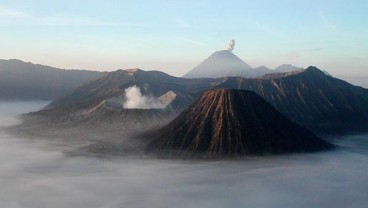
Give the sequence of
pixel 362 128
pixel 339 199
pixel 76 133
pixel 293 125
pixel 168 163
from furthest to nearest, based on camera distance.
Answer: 1. pixel 362 128
2. pixel 76 133
3. pixel 293 125
4. pixel 168 163
5. pixel 339 199

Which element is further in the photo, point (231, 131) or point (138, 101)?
point (138, 101)

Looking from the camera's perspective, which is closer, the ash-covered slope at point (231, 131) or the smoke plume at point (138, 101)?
the ash-covered slope at point (231, 131)

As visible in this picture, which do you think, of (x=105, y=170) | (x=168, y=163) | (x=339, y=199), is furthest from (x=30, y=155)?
(x=339, y=199)

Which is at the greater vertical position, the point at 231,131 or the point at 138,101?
the point at 138,101

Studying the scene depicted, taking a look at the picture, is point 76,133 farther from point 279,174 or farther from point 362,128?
point 362,128
